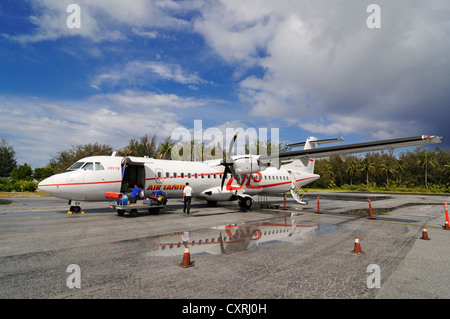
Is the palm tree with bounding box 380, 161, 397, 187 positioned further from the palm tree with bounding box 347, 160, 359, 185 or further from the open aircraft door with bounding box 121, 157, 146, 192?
the open aircraft door with bounding box 121, 157, 146, 192

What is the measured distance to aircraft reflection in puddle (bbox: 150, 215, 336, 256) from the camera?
20.8 feet

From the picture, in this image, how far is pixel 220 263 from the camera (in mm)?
5258

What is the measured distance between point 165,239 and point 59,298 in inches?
155

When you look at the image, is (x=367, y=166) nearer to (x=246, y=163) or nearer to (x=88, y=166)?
(x=246, y=163)

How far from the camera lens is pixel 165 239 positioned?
24.4ft

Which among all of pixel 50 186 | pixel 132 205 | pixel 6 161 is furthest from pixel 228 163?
pixel 6 161

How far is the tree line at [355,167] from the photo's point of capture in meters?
39.2

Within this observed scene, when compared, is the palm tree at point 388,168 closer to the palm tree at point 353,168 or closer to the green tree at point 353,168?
the green tree at point 353,168

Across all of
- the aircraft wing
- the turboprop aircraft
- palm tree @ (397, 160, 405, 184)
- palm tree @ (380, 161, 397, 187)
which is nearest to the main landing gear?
the turboprop aircraft

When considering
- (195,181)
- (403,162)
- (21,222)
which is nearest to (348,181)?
(403,162)

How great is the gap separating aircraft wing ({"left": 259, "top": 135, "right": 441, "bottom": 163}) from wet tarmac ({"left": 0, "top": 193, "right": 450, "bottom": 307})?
13.9 ft

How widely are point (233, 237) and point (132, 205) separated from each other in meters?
6.60

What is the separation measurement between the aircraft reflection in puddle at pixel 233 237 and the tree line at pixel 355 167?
31.9 m
